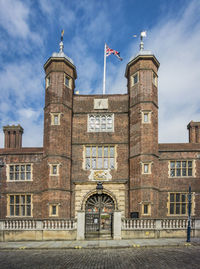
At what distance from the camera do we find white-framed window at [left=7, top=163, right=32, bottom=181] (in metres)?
21.0

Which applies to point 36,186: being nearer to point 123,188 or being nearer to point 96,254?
point 123,188

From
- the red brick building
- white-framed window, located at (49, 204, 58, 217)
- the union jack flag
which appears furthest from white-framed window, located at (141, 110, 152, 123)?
white-framed window, located at (49, 204, 58, 217)

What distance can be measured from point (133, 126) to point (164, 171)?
4.35m

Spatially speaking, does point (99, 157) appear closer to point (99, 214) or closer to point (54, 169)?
point (54, 169)

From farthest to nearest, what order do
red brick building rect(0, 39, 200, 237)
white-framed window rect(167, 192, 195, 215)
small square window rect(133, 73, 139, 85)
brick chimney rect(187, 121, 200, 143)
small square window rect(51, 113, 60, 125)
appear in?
1. brick chimney rect(187, 121, 200, 143)
2. small square window rect(133, 73, 139, 85)
3. small square window rect(51, 113, 60, 125)
4. white-framed window rect(167, 192, 195, 215)
5. red brick building rect(0, 39, 200, 237)

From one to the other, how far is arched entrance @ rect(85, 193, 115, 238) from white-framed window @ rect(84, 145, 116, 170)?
230cm

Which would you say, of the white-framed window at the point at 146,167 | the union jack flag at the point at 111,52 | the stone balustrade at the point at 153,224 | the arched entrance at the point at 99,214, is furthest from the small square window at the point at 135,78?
the stone balustrade at the point at 153,224

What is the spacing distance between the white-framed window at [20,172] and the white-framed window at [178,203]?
450 inches

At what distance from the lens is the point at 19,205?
2048 centimetres

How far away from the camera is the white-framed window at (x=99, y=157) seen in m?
20.7

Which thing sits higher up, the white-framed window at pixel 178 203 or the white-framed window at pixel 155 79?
the white-framed window at pixel 155 79

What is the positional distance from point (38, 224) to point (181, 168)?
1166cm

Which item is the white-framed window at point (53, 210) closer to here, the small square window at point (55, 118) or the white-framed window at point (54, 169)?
the white-framed window at point (54, 169)

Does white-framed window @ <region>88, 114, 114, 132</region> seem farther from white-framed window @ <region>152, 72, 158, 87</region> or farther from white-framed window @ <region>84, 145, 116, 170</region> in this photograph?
white-framed window @ <region>152, 72, 158, 87</region>
